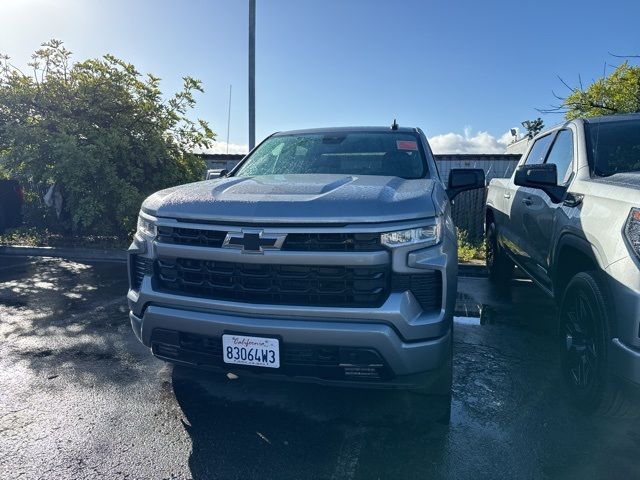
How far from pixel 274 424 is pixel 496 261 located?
4.61 m

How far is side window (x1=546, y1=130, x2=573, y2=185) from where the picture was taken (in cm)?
383

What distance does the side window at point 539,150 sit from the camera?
4.88m

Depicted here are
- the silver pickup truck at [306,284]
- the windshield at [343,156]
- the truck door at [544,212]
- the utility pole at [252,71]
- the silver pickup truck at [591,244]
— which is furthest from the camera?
the utility pole at [252,71]

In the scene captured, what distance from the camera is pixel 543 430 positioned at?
292 cm

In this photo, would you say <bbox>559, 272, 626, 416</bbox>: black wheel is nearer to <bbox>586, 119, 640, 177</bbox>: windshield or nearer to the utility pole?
<bbox>586, 119, 640, 177</bbox>: windshield

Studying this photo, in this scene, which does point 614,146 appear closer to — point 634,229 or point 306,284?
point 634,229

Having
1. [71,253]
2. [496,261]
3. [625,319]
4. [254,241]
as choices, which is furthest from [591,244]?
[71,253]

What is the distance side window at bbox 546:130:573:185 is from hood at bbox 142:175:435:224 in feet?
4.18

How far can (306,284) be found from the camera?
8.79 ft

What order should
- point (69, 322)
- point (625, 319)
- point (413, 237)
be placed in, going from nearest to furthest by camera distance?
1. point (625, 319)
2. point (413, 237)
3. point (69, 322)

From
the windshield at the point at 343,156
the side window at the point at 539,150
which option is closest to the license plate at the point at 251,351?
the windshield at the point at 343,156

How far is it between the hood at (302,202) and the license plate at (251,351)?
0.65 meters

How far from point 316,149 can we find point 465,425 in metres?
2.54

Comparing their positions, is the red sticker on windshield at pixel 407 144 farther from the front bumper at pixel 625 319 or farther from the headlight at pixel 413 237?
the front bumper at pixel 625 319
